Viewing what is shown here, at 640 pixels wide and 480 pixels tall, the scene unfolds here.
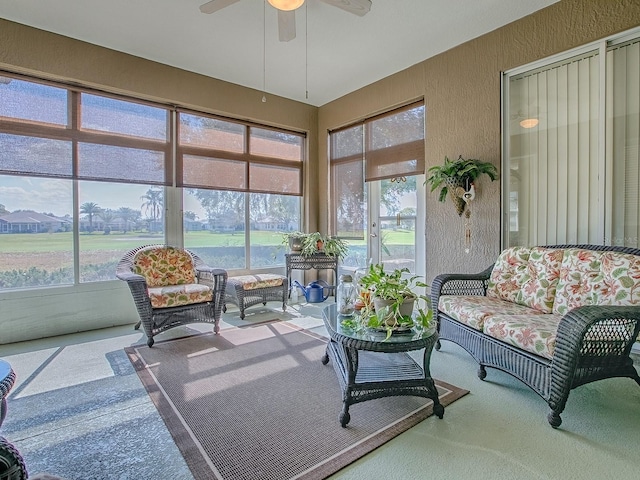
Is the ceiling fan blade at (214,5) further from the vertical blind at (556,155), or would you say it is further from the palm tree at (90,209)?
the vertical blind at (556,155)

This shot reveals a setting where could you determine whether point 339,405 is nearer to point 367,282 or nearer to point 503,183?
point 367,282

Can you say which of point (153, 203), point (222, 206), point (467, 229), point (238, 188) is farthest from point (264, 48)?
point (467, 229)

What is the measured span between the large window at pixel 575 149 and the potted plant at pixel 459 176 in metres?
0.23

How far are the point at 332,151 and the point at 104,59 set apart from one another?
301 centimetres

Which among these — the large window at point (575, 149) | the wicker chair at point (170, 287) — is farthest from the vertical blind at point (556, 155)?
the wicker chair at point (170, 287)

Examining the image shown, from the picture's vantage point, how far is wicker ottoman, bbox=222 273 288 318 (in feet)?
13.4

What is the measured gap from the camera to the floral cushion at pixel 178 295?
318 cm

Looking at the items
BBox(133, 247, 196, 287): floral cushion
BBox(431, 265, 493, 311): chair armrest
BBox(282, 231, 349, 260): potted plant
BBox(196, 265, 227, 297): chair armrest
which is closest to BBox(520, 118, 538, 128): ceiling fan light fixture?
BBox(431, 265, 493, 311): chair armrest

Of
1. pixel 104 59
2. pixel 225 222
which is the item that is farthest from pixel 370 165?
pixel 104 59

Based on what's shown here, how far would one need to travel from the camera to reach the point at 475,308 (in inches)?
101

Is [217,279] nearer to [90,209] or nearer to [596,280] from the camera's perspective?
[90,209]

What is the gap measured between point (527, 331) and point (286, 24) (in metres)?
2.74

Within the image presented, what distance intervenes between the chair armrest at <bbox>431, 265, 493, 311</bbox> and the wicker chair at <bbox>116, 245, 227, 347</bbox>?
2.01 m

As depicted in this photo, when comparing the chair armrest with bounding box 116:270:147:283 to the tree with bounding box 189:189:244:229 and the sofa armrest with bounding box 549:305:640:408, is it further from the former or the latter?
the sofa armrest with bounding box 549:305:640:408
